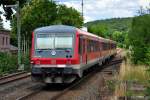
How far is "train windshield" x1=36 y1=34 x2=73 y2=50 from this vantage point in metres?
20.5

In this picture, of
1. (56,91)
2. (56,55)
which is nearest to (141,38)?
(56,55)

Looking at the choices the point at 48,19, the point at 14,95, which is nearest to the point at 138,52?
the point at 14,95

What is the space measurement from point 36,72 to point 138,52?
10.1 meters

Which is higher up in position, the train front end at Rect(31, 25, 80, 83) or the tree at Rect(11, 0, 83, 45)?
the tree at Rect(11, 0, 83, 45)

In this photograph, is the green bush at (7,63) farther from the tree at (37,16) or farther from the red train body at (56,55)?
the tree at (37,16)

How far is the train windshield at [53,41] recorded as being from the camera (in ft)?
67.2

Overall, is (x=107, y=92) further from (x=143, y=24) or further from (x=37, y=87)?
(x=143, y=24)

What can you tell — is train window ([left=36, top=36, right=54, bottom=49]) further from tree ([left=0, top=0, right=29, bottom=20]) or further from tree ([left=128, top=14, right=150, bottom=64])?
tree ([left=0, top=0, right=29, bottom=20])

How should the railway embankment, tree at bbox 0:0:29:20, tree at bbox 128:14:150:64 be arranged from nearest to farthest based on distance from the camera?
the railway embankment
tree at bbox 128:14:150:64
tree at bbox 0:0:29:20

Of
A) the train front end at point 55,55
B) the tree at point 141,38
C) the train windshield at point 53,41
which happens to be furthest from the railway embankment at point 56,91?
the tree at point 141,38

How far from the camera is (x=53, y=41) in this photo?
67.7 feet

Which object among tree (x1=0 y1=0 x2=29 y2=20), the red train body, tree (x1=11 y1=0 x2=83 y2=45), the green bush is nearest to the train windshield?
the red train body

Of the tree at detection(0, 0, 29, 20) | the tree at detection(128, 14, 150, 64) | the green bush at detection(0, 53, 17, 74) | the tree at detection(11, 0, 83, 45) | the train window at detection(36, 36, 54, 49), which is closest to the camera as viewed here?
the train window at detection(36, 36, 54, 49)

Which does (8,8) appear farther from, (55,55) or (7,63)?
(55,55)
